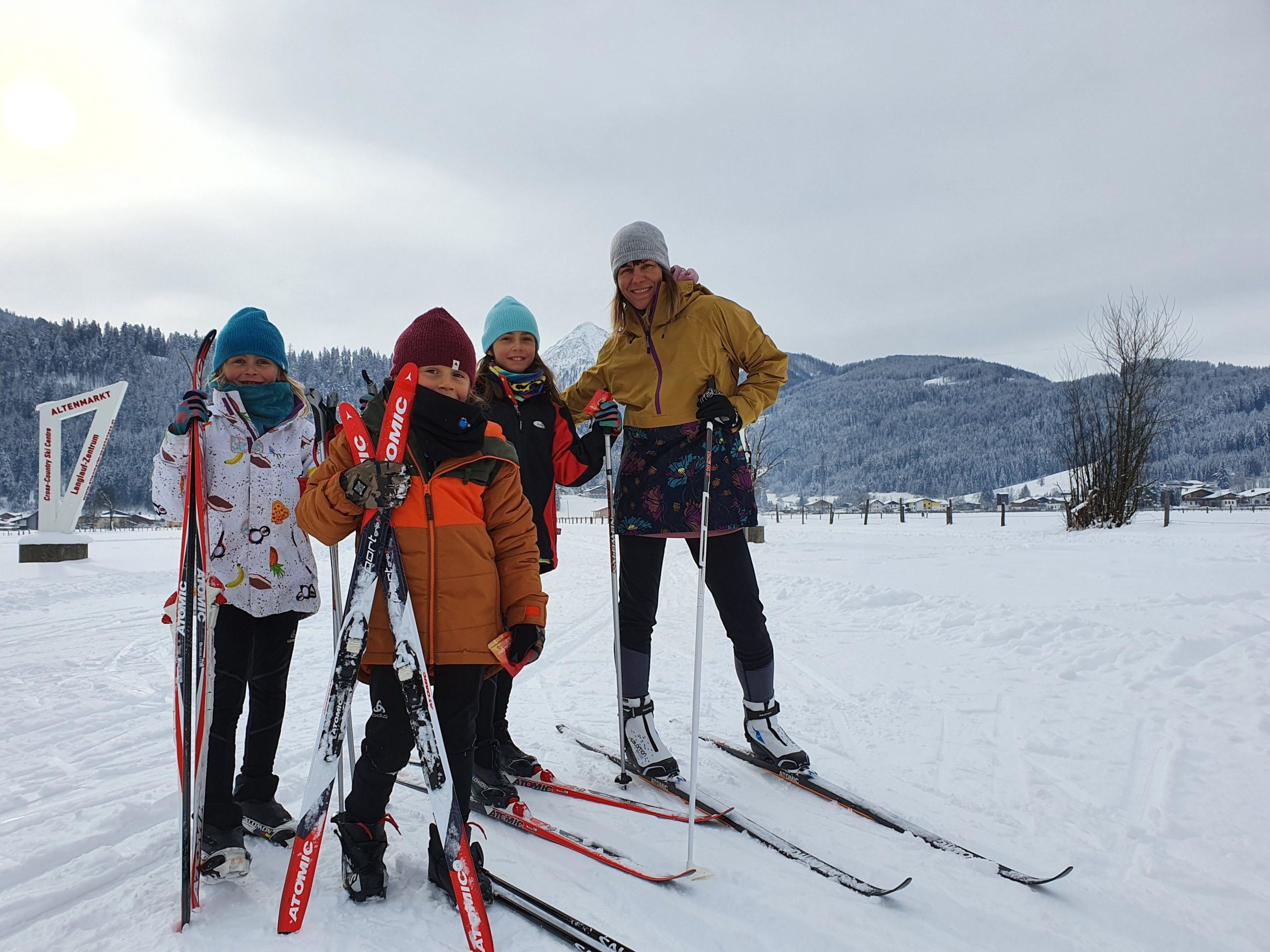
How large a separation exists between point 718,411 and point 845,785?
1583 mm

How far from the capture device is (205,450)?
2174 mm

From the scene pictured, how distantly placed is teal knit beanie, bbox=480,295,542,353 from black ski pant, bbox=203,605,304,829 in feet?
4.31

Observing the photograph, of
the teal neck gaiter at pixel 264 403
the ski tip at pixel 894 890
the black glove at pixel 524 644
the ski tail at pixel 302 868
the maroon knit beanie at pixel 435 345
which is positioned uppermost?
the maroon knit beanie at pixel 435 345

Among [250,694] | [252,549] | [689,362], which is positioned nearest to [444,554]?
[252,549]

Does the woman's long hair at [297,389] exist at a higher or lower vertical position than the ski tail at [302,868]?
higher

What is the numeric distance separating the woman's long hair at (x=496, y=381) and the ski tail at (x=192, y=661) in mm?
950

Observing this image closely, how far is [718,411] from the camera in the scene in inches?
109

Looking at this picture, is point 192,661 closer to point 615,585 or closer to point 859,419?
point 615,585

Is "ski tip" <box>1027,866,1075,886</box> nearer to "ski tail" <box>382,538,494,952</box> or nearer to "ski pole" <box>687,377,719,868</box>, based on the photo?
"ski pole" <box>687,377,719,868</box>

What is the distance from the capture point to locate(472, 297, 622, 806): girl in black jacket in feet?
8.82

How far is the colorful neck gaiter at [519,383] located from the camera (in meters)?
2.74

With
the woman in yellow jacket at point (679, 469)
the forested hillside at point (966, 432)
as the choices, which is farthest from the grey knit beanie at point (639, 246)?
the forested hillside at point (966, 432)

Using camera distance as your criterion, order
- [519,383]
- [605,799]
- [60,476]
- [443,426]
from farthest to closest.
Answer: [60,476]
[519,383]
[605,799]
[443,426]

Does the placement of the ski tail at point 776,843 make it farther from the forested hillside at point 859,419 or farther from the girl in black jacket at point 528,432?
the forested hillside at point 859,419
